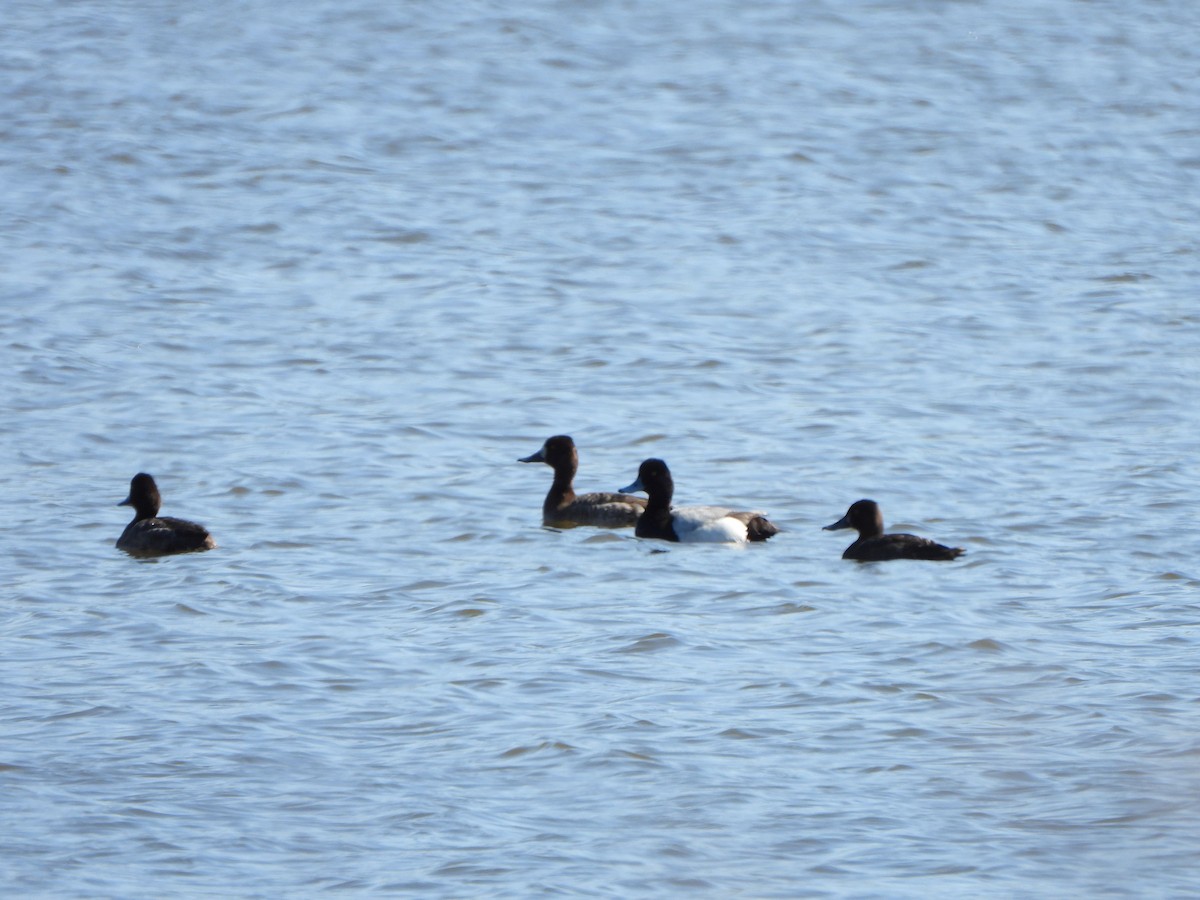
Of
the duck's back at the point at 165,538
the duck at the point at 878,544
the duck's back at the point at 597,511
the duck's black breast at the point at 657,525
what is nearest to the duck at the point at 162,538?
the duck's back at the point at 165,538

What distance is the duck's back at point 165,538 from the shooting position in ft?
39.2

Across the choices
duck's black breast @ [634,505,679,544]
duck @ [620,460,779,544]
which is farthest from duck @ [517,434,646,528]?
duck's black breast @ [634,505,679,544]

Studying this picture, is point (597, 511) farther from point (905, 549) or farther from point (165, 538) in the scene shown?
point (165, 538)

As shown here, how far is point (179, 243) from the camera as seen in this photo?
20.7 metres

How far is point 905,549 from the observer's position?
1183 centimetres

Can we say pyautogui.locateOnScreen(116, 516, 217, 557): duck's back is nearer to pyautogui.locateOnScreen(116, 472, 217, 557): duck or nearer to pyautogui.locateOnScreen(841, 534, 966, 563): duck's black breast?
pyautogui.locateOnScreen(116, 472, 217, 557): duck

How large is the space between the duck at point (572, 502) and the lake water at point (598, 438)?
270 millimetres

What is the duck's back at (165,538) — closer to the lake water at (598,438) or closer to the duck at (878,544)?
the lake water at (598,438)

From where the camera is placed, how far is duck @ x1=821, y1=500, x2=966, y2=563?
1186cm

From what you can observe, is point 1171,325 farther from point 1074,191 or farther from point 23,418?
point 23,418

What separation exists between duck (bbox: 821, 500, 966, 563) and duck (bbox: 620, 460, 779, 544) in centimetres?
58

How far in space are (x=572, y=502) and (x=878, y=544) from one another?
244 centimetres

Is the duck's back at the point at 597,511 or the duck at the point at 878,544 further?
the duck's back at the point at 597,511

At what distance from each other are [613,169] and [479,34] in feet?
20.3
